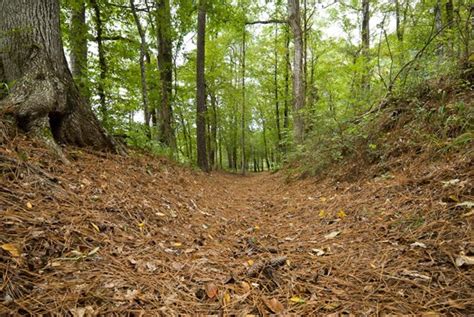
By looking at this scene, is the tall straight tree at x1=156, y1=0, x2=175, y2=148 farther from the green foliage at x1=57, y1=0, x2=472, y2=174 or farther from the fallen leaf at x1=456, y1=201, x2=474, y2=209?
the fallen leaf at x1=456, y1=201, x2=474, y2=209

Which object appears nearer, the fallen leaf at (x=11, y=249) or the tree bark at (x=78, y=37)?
the fallen leaf at (x=11, y=249)

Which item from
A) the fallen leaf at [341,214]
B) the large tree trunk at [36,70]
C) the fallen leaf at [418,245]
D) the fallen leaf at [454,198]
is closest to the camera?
the fallen leaf at [418,245]

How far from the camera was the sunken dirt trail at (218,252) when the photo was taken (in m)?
1.38

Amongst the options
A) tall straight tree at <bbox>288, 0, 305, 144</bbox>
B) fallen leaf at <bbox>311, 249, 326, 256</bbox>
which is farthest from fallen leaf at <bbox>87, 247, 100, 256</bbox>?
tall straight tree at <bbox>288, 0, 305, 144</bbox>

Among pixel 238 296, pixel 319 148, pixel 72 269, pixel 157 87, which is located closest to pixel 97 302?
pixel 72 269

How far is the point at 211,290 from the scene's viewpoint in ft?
5.40

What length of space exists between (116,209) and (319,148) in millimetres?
4574

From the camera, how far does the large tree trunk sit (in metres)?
3.05

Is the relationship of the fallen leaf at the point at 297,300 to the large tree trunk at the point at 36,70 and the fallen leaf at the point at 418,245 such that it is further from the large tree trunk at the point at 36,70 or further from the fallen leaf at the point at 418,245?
the large tree trunk at the point at 36,70

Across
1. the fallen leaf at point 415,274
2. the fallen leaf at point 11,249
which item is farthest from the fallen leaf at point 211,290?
the fallen leaf at point 415,274

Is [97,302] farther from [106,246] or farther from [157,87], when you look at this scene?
[157,87]

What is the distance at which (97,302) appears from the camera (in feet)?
4.32

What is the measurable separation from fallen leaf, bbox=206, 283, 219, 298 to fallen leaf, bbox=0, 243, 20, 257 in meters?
1.08

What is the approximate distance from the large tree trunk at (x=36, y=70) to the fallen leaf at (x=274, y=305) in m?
3.13
